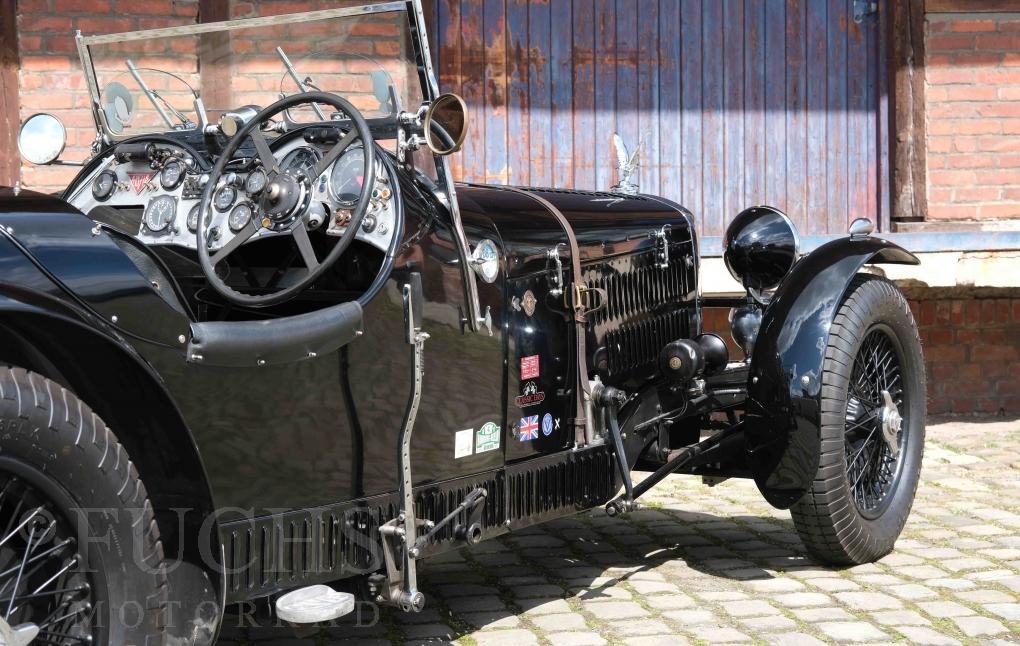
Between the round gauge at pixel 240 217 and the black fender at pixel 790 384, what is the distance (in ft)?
5.66

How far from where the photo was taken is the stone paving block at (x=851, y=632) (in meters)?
3.61

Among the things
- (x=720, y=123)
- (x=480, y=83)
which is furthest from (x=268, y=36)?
(x=720, y=123)

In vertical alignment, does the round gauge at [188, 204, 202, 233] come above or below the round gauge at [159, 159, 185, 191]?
below

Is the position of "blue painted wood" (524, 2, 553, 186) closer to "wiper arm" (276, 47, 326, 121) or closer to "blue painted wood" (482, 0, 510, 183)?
"blue painted wood" (482, 0, 510, 183)

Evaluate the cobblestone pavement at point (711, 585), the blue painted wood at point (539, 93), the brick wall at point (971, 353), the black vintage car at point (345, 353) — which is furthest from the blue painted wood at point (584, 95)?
the black vintage car at point (345, 353)

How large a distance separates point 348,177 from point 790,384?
1607mm

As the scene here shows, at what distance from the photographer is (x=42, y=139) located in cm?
391

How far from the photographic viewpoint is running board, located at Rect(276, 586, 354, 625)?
2936 mm

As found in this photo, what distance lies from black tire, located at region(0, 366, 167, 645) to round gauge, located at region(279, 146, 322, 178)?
1.15m

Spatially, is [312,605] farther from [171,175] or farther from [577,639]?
[171,175]

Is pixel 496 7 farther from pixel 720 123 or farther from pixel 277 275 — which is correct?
pixel 277 275

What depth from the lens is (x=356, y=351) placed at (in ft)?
10.2

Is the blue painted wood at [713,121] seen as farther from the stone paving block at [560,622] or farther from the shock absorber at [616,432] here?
the stone paving block at [560,622]

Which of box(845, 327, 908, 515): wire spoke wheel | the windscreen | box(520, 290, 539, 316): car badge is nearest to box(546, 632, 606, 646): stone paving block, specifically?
box(520, 290, 539, 316): car badge
